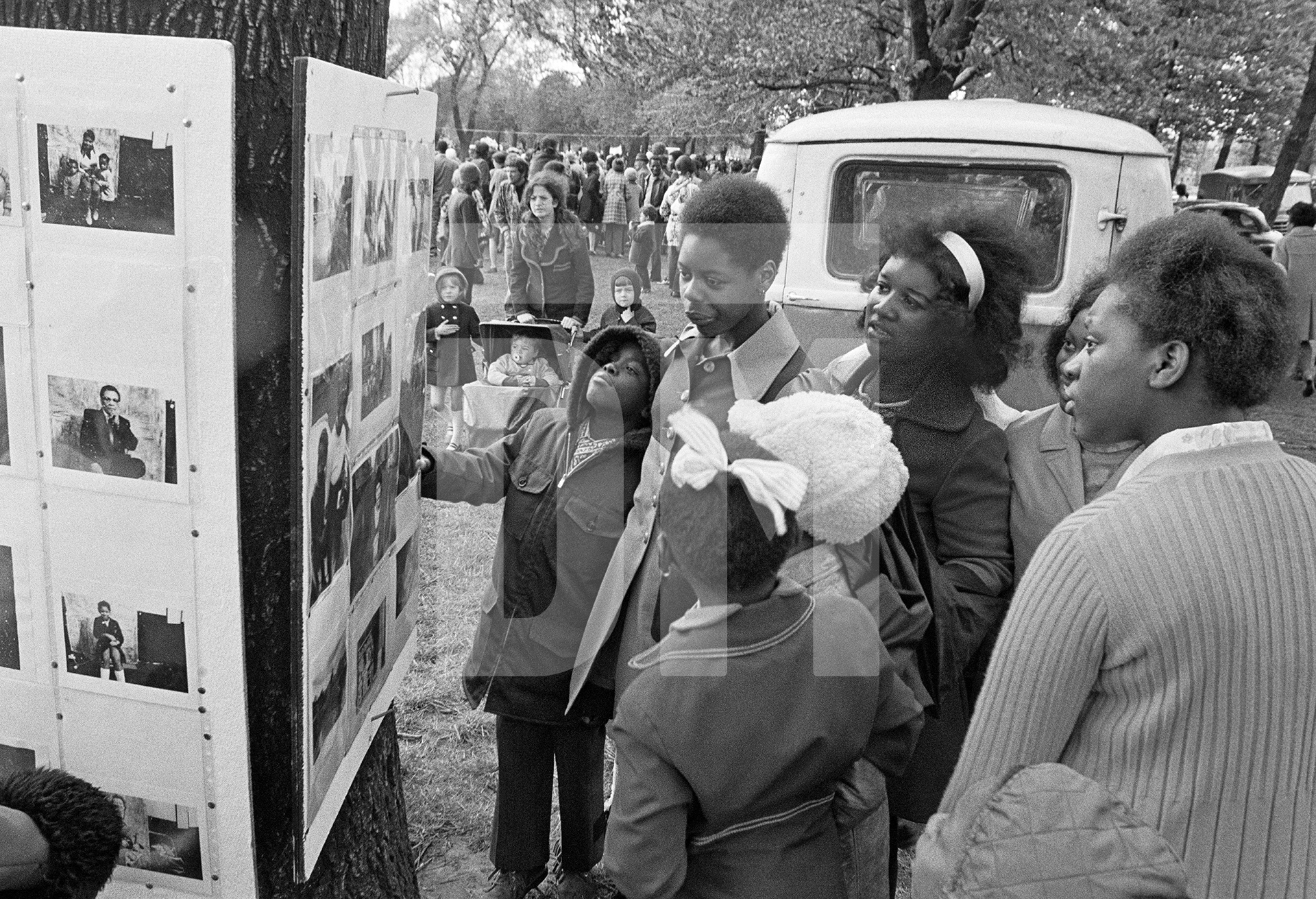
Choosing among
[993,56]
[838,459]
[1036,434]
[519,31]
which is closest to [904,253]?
[1036,434]

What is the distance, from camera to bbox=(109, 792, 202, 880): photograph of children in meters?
1.93

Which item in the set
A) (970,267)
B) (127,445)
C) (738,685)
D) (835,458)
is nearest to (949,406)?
(970,267)

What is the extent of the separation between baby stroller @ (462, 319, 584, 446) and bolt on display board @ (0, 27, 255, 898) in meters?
3.93

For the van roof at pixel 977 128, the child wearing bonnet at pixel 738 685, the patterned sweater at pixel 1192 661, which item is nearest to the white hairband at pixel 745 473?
the child wearing bonnet at pixel 738 685

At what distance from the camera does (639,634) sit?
2570mm

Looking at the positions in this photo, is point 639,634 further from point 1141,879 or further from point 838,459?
point 1141,879

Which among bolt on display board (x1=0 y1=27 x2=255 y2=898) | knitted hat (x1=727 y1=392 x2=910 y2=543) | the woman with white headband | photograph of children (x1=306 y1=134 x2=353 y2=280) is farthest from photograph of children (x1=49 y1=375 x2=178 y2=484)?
the woman with white headband

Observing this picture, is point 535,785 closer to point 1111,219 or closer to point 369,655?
point 369,655

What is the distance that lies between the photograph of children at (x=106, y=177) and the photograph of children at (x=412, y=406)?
0.80 metres

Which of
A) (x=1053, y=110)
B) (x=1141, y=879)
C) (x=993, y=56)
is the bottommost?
(x=1141, y=879)

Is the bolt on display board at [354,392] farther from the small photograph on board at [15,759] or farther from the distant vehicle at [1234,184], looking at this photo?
the distant vehicle at [1234,184]

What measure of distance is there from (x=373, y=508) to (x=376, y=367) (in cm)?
29

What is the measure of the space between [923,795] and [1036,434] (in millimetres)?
818

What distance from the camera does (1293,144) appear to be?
52.0 ft
